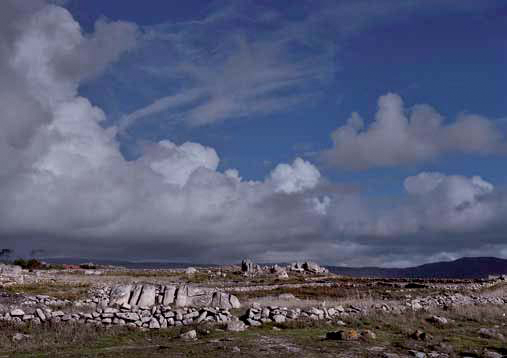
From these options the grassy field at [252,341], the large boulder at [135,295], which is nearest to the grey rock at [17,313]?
the grassy field at [252,341]

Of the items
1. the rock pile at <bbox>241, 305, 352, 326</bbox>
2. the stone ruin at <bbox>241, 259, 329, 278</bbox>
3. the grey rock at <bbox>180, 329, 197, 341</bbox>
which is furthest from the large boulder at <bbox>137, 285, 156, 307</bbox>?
the stone ruin at <bbox>241, 259, 329, 278</bbox>

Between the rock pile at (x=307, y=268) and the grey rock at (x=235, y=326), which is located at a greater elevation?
the rock pile at (x=307, y=268)

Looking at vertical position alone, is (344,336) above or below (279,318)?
below

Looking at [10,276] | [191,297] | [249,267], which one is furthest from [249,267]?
[191,297]

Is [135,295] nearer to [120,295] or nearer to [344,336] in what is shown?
[120,295]

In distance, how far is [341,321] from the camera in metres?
26.4

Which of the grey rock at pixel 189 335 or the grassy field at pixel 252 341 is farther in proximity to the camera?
the grey rock at pixel 189 335

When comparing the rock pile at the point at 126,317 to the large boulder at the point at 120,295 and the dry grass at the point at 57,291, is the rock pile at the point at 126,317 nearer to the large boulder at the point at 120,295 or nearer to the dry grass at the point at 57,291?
the large boulder at the point at 120,295

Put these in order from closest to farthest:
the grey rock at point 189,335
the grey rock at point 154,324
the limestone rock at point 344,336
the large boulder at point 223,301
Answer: the limestone rock at point 344,336 < the grey rock at point 189,335 < the grey rock at point 154,324 < the large boulder at point 223,301

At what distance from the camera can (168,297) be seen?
3162 centimetres

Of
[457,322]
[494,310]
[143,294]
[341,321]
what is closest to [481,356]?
[341,321]

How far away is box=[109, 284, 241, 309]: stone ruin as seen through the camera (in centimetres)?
3103

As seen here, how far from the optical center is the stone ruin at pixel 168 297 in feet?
102

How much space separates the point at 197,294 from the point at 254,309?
22.6 feet
